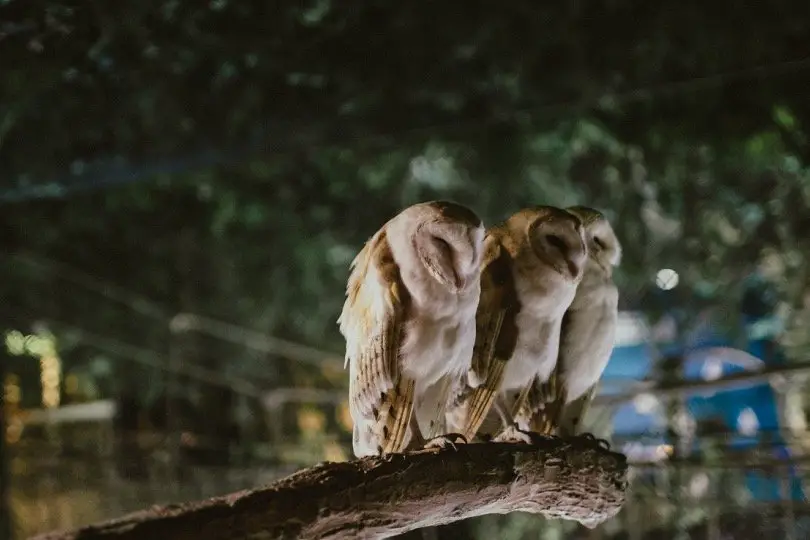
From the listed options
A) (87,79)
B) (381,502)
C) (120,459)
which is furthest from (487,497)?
(120,459)

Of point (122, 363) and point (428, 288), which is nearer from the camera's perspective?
point (428, 288)

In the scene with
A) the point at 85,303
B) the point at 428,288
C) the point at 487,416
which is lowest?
the point at 487,416

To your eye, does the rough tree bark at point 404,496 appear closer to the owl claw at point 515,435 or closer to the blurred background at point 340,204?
the owl claw at point 515,435

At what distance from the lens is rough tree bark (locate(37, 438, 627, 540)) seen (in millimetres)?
872

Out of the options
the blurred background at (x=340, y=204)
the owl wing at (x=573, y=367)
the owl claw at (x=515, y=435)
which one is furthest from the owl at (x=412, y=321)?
the blurred background at (x=340, y=204)

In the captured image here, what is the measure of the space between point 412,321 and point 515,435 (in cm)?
30

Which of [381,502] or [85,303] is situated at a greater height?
[85,303]

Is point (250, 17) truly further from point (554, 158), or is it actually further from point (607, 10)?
point (554, 158)

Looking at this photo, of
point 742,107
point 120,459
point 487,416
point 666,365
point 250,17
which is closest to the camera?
point 487,416

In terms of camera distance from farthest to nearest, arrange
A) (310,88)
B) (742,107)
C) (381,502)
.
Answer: (742,107)
(310,88)
(381,502)

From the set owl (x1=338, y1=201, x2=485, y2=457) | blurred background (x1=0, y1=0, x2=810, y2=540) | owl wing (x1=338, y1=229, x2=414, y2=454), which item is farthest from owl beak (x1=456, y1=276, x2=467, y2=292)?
blurred background (x1=0, y1=0, x2=810, y2=540)

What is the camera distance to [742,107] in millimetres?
2771

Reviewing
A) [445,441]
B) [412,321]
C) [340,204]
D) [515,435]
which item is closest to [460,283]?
[412,321]

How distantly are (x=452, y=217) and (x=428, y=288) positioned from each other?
0.12m
